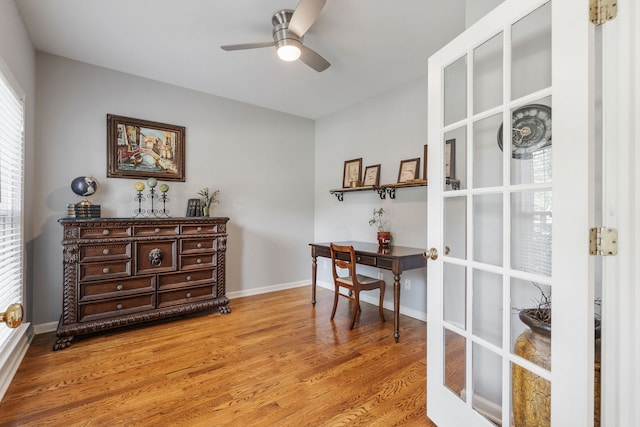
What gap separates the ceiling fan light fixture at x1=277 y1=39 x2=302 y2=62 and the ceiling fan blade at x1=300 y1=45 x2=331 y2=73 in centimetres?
6

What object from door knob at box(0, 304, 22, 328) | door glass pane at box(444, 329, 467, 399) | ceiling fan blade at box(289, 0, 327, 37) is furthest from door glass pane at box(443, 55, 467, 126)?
door knob at box(0, 304, 22, 328)

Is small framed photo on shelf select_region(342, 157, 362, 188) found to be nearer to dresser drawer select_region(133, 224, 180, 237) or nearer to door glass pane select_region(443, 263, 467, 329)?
dresser drawer select_region(133, 224, 180, 237)

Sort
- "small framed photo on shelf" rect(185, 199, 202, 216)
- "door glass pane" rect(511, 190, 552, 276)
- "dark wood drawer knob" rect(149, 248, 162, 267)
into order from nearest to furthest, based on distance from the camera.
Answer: "door glass pane" rect(511, 190, 552, 276), "dark wood drawer knob" rect(149, 248, 162, 267), "small framed photo on shelf" rect(185, 199, 202, 216)

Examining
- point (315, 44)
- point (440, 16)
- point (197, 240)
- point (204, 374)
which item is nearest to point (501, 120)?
point (440, 16)

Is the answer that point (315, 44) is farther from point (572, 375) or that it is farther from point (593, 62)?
point (572, 375)

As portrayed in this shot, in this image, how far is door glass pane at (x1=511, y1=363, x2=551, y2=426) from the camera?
1.14 meters

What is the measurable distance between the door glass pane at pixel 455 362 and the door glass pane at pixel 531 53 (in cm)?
114

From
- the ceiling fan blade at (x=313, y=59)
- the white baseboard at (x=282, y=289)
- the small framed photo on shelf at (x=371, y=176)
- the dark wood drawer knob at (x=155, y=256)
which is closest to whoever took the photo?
the ceiling fan blade at (x=313, y=59)

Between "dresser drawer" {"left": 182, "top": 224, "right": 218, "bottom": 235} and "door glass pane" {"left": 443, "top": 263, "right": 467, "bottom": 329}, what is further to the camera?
"dresser drawer" {"left": 182, "top": 224, "right": 218, "bottom": 235}

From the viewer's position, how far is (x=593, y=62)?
3.16ft

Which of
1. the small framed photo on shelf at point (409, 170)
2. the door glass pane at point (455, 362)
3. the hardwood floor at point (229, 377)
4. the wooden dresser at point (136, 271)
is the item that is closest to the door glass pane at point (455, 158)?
the door glass pane at point (455, 362)

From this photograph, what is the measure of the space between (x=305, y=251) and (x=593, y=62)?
403cm

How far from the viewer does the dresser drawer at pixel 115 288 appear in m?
2.68

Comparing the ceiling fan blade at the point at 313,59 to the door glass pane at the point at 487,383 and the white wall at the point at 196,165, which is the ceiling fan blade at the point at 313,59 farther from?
the door glass pane at the point at 487,383
